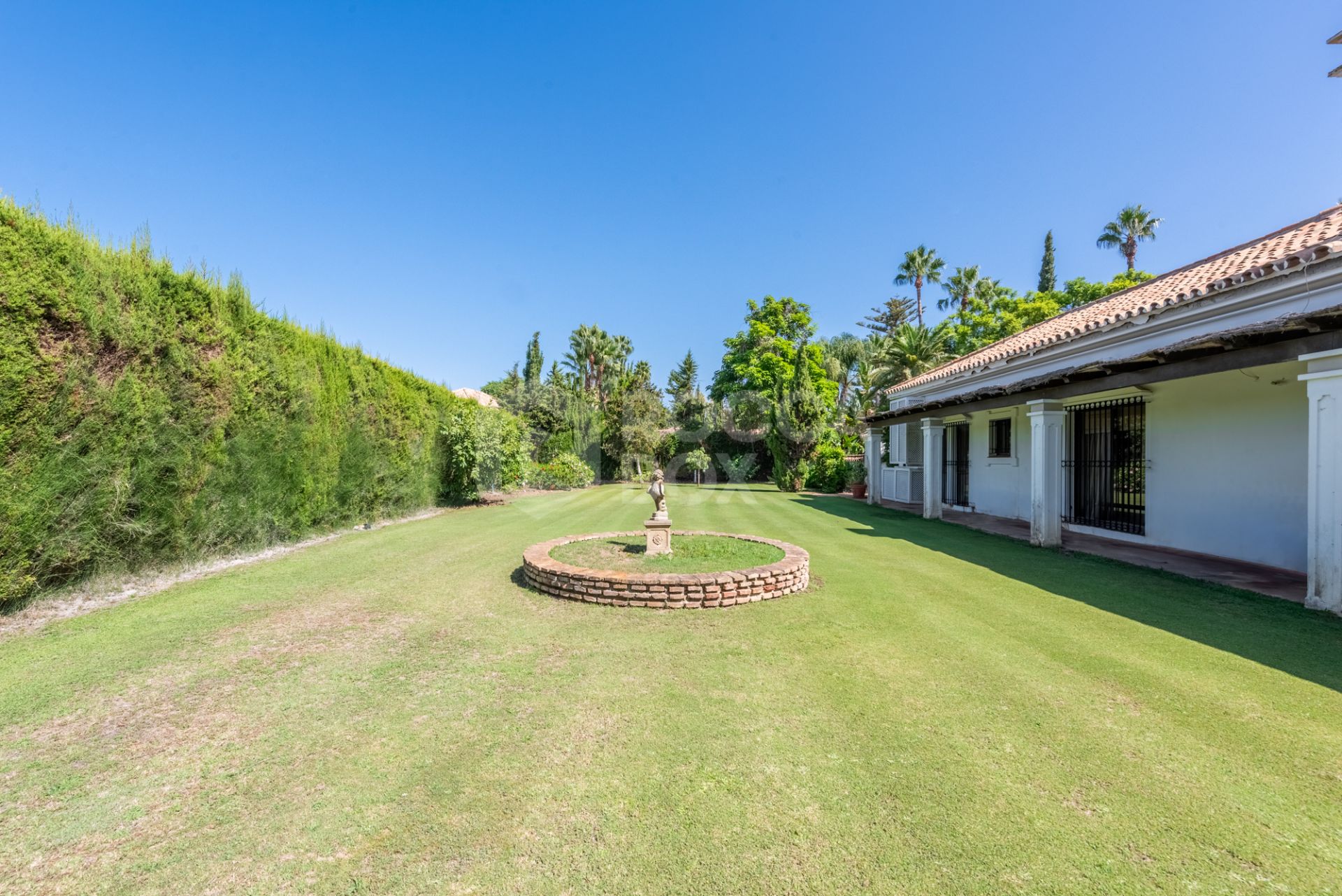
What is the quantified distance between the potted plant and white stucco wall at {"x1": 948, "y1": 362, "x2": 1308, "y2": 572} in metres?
9.03

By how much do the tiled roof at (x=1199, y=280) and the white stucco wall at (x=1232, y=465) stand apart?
1382 millimetres

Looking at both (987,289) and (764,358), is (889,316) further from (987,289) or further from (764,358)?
(764,358)

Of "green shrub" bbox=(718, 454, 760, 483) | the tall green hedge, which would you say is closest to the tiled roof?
"green shrub" bbox=(718, 454, 760, 483)

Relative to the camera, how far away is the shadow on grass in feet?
13.9

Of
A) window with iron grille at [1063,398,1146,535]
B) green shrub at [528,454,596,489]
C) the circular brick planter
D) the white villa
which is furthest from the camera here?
green shrub at [528,454,596,489]

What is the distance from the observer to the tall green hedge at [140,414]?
500 cm

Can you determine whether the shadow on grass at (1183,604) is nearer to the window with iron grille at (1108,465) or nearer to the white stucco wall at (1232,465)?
the white stucco wall at (1232,465)

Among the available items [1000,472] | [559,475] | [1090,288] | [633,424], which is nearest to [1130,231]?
[1090,288]

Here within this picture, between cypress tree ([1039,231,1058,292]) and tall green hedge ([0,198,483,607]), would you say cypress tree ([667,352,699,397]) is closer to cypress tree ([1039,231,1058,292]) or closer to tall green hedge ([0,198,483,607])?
cypress tree ([1039,231,1058,292])

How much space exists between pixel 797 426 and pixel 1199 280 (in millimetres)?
12591

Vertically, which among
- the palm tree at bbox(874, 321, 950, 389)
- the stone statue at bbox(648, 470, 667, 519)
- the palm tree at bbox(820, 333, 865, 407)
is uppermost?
the palm tree at bbox(820, 333, 865, 407)

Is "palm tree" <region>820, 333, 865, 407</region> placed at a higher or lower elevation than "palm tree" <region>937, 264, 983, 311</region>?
lower

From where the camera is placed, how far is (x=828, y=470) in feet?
70.6

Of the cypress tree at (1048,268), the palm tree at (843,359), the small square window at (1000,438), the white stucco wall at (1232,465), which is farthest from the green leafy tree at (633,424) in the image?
the cypress tree at (1048,268)
